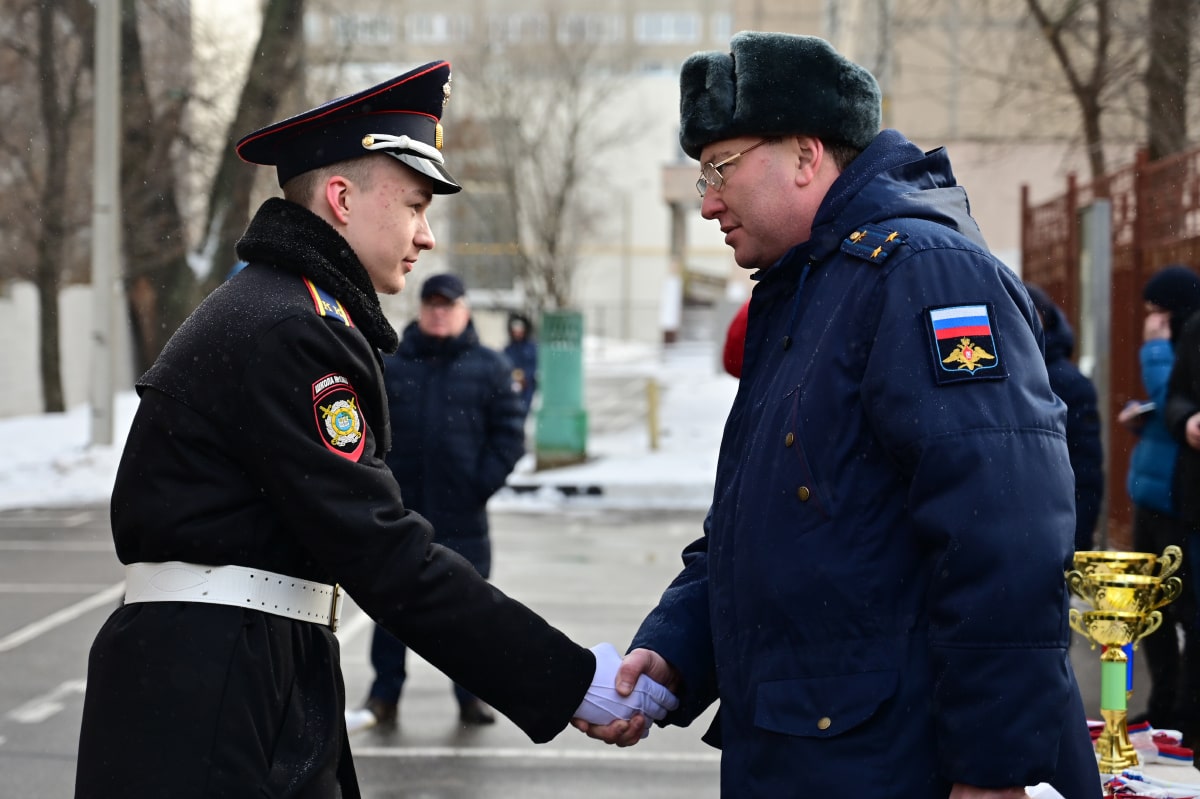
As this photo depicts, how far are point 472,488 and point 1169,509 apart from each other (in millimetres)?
3192

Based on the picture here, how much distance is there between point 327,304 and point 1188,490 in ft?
14.7

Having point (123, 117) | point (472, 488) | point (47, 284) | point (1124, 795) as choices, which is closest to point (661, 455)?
point (123, 117)

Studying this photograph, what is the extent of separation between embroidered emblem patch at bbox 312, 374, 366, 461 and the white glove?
786 mm

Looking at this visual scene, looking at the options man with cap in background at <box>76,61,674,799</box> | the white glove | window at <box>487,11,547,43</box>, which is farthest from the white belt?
window at <box>487,11,547,43</box>

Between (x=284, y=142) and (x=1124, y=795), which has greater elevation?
(x=284, y=142)

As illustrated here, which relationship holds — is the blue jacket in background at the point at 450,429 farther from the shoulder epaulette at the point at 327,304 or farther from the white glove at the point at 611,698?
the shoulder epaulette at the point at 327,304

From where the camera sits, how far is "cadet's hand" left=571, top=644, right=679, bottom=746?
3102 mm

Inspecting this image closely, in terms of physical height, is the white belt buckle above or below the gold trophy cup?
above

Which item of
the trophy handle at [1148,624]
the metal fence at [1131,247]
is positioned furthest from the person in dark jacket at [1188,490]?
the trophy handle at [1148,624]

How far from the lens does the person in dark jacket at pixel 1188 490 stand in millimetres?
5871

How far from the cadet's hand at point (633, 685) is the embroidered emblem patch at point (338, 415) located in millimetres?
789

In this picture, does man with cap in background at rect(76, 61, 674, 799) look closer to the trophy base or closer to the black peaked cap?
the black peaked cap

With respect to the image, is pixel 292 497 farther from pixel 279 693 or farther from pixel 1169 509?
pixel 1169 509

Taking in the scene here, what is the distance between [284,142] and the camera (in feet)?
9.36
